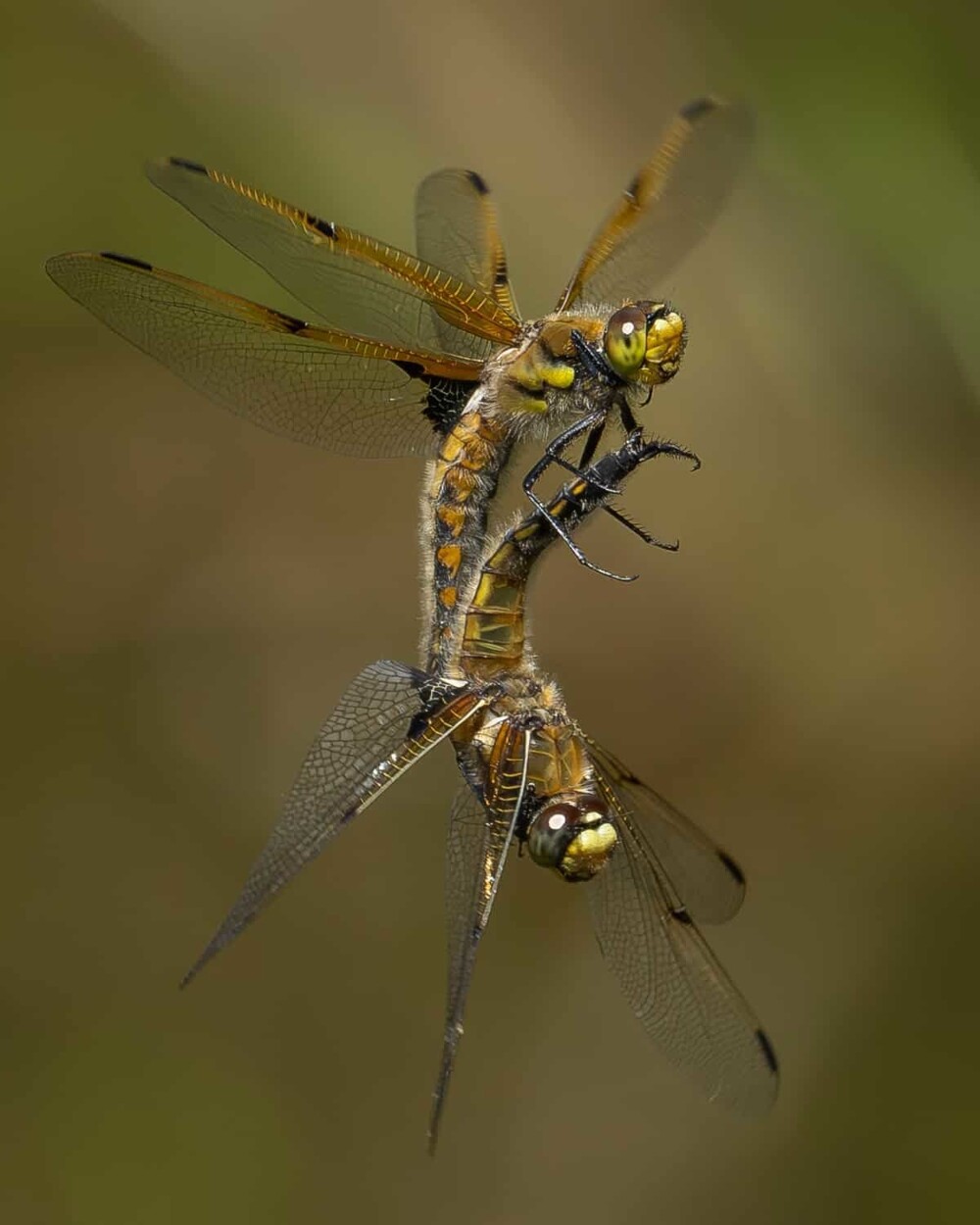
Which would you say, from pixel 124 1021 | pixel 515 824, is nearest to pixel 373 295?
pixel 515 824

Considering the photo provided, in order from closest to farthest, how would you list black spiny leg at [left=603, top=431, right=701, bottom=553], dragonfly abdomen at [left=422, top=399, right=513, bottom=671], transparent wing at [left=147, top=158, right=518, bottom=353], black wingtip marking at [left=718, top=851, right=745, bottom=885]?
black spiny leg at [left=603, top=431, right=701, bottom=553] → transparent wing at [left=147, top=158, right=518, bottom=353] → dragonfly abdomen at [left=422, top=399, right=513, bottom=671] → black wingtip marking at [left=718, top=851, right=745, bottom=885]

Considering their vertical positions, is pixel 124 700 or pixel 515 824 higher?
pixel 515 824

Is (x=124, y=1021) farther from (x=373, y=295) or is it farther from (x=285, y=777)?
(x=373, y=295)

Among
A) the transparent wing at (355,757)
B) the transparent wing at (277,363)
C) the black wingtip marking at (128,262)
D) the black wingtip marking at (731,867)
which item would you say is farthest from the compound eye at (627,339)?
the black wingtip marking at (731,867)

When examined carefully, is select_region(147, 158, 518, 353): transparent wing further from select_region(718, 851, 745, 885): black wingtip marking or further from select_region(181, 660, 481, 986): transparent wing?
select_region(718, 851, 745, 885): black wingtip marking

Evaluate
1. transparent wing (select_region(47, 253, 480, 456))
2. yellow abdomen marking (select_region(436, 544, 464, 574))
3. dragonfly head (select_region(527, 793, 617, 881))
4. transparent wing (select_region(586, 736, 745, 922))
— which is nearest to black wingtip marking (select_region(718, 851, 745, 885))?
transparent wing (select_region(586, 736, 745, 922))

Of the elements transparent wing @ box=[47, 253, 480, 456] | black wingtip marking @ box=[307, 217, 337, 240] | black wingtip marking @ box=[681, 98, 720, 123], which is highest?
black wingtip marking @ box=[681, 98, 720, 123]
